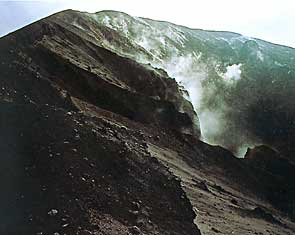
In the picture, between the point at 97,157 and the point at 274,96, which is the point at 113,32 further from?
the point at 97,157

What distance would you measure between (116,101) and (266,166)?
16907 mm

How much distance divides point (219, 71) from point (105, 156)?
158ft

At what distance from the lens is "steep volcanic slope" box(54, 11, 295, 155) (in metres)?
52.0

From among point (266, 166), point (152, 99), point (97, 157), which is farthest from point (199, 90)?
point (97, 157)

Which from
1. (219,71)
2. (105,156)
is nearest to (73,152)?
(105,156)

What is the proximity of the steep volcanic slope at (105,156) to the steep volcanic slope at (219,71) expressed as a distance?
5119 millimetres

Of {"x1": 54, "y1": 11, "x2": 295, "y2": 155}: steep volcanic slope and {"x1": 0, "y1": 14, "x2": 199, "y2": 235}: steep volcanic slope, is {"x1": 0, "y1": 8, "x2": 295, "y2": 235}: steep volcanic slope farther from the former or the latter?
{"x1": 54, "y1": 11, "x2": 295, "y2": 155}: steep volcanic slope

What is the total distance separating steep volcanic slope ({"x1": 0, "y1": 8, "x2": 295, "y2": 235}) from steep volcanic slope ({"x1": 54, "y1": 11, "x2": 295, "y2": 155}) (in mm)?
5119

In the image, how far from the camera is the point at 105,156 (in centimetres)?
2311

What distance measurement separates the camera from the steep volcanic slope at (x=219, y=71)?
171 ft

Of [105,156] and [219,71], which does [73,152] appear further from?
[219,71]

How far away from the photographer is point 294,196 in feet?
130

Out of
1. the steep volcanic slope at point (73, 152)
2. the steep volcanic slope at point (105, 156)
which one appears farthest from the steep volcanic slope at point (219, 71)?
the steep volcanic slope at point (73, 152)

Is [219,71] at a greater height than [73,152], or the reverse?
[219,71]
